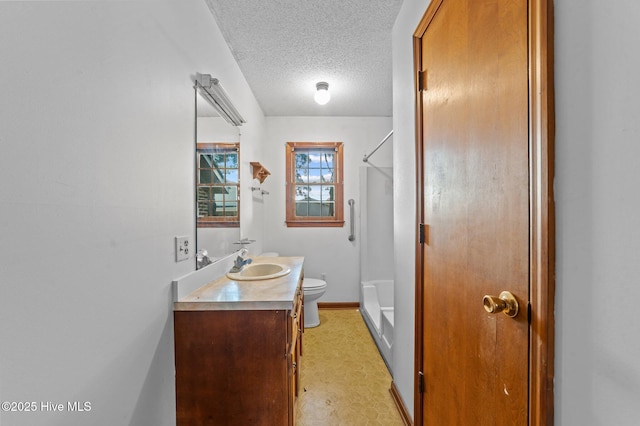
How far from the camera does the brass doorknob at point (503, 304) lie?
76 centimetres

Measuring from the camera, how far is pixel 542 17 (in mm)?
661

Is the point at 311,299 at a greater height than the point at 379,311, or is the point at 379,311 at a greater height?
the point at 311,299

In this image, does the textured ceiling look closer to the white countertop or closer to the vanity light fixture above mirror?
the vanity light fixture above mirror

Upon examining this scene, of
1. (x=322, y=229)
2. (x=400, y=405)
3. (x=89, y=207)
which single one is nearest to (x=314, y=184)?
(x=322, y=229)

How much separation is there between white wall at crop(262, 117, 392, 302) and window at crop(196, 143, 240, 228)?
4.15 ft

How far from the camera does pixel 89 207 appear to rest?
2.69 ft

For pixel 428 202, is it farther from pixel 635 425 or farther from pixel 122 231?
pixel 122 231

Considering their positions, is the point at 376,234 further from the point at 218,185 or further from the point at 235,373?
the point at 235,373

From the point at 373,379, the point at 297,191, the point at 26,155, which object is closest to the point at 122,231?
the point at 26,155

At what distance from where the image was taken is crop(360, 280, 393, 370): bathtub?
7.50 ft

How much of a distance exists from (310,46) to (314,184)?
71.1 inches

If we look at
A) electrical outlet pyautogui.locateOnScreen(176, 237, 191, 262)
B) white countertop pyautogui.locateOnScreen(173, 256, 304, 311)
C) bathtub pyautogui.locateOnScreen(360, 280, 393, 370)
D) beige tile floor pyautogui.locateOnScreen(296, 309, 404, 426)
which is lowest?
beige tile floor pyautogui.locateOnScreen(296, 309, 404, 426)

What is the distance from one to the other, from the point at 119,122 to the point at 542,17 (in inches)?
50.1

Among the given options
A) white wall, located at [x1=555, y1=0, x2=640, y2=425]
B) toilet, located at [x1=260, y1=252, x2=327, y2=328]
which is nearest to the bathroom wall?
white wall, located at [x1=555, y1=0, x2=640, y2=425]
